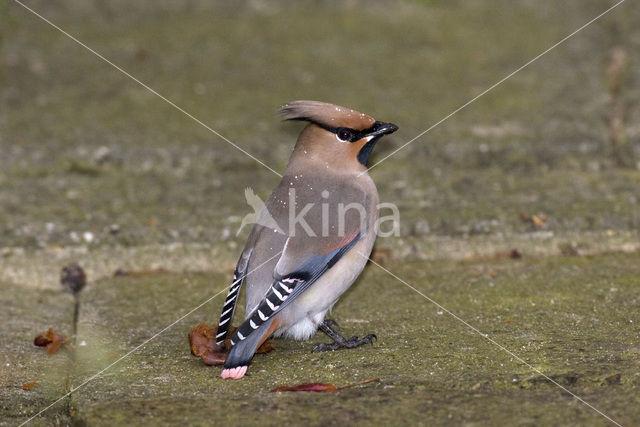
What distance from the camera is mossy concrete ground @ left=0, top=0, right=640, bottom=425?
8.48 ft

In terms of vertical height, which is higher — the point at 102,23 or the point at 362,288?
the point at 102,23

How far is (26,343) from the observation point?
306cm

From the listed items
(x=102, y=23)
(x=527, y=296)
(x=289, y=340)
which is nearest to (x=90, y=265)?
(x=289, y=340)

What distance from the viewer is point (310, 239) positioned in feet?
10.6

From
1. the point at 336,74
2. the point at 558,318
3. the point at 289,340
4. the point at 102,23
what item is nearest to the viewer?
the point at 558,318

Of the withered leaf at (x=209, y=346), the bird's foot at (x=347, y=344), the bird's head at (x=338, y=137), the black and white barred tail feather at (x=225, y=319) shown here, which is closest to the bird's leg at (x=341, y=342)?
the bird's foot at (x=347, y=344)

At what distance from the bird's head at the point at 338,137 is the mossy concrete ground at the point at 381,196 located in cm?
42

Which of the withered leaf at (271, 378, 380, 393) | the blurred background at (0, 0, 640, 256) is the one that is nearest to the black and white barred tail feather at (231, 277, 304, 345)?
the withered leaf at (271, 378, 380, 393)

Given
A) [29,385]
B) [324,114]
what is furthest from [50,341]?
[324,114]

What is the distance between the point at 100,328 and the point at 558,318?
1536 millimetres

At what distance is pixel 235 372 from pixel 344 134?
1204 millimetres

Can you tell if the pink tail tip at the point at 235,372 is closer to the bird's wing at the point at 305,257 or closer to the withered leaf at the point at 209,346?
the bird's wing at the point at 305,257

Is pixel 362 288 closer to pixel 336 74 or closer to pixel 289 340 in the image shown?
pixel 289 340

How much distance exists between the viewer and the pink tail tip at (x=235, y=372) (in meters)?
2.74
